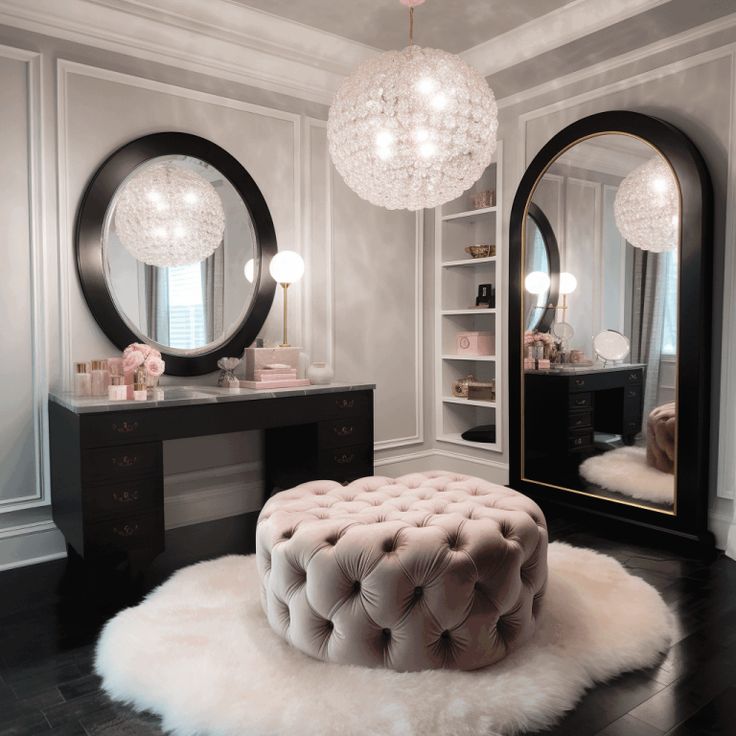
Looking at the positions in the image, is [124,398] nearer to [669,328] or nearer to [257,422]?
[257,422]

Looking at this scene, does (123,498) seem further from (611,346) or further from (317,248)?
(611,346)

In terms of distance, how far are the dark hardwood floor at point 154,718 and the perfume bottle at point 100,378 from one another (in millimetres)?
825

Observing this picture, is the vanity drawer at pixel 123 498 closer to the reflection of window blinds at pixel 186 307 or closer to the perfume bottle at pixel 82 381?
the perfume bottle at pixel 82 381

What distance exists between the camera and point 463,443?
456 cm

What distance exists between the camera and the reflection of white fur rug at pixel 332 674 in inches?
68.7

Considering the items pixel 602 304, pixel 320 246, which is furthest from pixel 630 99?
pixel 320 246

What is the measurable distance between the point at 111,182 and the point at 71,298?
0.62 metres

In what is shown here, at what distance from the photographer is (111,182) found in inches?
130

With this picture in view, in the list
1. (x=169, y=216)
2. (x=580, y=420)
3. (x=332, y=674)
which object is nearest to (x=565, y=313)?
(x=580, y=420)

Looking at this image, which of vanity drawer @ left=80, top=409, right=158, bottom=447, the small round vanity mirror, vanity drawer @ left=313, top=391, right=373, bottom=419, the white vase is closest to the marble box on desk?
the white vase

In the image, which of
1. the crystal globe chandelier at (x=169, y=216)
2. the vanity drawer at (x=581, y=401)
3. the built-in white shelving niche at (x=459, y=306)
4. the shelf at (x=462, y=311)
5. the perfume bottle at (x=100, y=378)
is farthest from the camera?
the built-in white shelving niche at (x=459, y=306)

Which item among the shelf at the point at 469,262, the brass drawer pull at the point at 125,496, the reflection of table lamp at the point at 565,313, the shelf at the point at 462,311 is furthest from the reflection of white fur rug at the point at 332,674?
the shelf at the point at 469,262

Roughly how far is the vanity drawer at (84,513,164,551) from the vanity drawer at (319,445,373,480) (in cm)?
94

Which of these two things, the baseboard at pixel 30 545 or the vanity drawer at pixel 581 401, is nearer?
the baseboard at pixel 30 545
